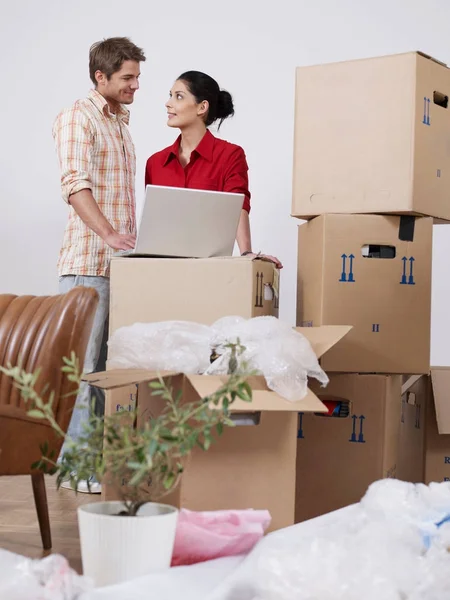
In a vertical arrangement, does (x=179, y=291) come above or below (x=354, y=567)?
above

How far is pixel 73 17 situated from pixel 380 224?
223 cm

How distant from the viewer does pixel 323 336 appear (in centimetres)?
198

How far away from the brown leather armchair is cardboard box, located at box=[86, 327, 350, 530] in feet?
0.63

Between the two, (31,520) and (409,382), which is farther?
(409,382)

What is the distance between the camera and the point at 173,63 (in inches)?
153

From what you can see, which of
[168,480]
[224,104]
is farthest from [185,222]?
[168,480]

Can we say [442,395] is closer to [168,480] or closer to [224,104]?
[224,104]

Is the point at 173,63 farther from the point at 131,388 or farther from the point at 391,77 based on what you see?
the point at 131,388

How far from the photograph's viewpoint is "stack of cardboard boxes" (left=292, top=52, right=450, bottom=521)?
238cm

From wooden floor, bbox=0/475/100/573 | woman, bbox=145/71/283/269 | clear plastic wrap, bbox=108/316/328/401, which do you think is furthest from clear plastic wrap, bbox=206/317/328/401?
woman, bbox=145/71/283/269

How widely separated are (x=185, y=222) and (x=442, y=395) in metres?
1.03

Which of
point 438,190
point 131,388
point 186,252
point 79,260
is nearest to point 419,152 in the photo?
point 438,190

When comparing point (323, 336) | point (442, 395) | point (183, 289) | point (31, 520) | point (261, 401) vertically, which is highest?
point (183, 289)

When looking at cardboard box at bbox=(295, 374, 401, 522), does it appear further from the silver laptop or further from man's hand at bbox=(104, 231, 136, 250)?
man's hand at bbox=(104, 231, 136, 250)
